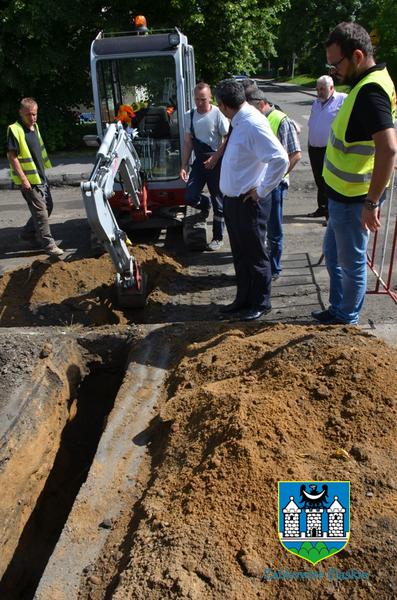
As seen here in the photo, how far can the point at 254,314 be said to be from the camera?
5.47 metres

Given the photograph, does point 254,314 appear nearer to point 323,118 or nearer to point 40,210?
point 323,118

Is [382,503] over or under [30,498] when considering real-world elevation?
over

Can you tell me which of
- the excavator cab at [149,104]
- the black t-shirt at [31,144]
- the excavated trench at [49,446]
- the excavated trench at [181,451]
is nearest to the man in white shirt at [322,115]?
the excavator cab at [149,104]

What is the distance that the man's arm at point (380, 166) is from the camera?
151 inches

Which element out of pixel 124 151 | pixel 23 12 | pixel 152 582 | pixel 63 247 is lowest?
pixel 63 247

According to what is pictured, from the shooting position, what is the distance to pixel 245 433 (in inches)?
126

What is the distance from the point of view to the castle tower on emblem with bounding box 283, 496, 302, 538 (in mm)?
2710

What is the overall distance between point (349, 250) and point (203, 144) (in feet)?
11.2

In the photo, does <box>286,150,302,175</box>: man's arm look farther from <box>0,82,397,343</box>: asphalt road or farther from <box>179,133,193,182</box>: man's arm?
<box>179,133,193,182</box>: man's arm

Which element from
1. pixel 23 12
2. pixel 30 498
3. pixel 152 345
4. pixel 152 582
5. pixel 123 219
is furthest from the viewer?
pixel 23 12

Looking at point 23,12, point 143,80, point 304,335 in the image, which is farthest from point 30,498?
point 23,12

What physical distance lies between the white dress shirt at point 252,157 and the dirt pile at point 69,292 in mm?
1763

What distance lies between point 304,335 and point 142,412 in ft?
4.27

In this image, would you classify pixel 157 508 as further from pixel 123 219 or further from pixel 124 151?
pixel 123 219
